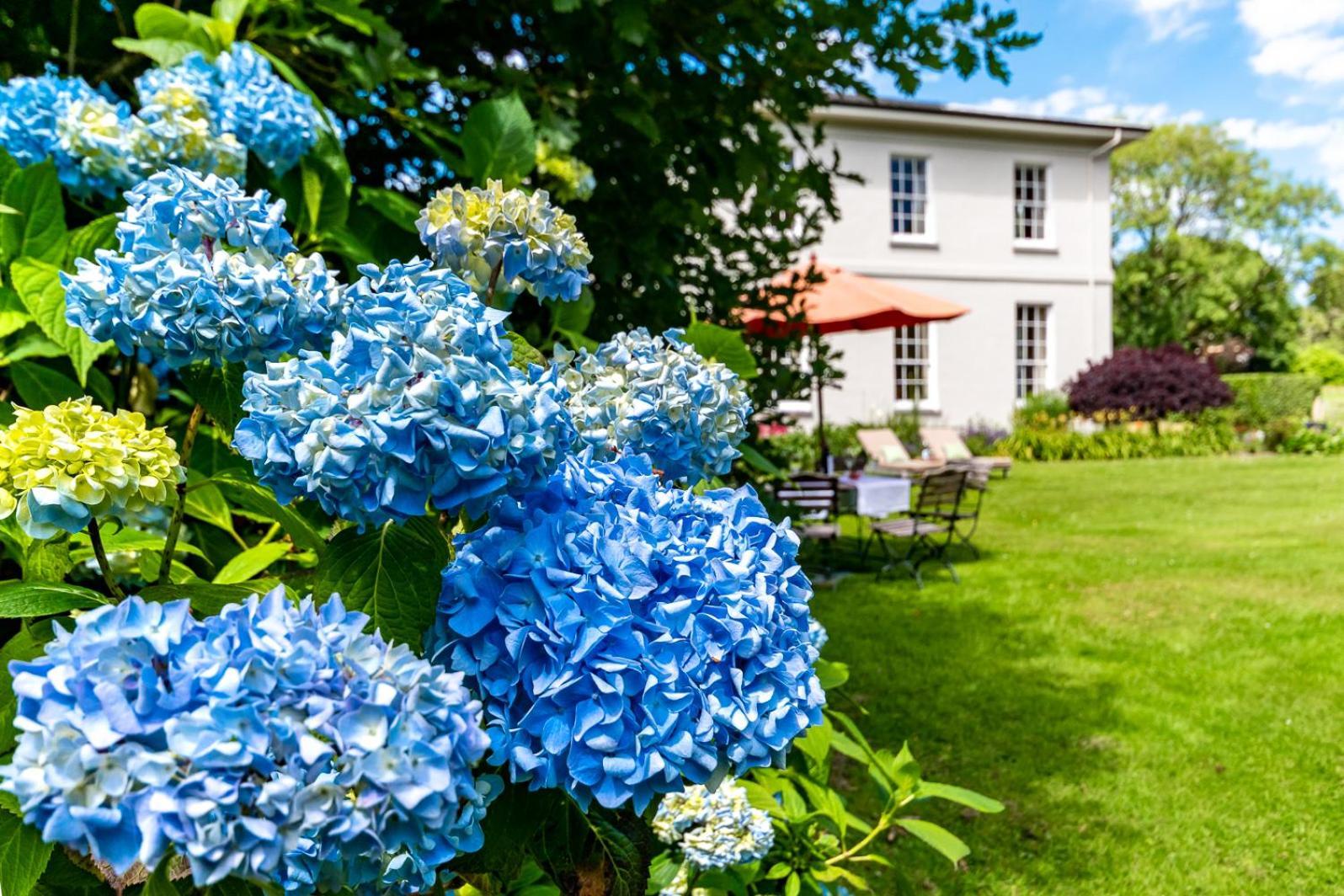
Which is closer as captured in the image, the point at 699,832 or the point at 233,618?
the point at 233,618

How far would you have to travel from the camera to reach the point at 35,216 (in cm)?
131

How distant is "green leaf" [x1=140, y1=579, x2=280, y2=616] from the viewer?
90 cm

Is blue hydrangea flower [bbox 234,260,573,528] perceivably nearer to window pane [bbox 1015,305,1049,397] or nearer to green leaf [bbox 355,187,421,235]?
green leaf [bbox 355,187,421,235]

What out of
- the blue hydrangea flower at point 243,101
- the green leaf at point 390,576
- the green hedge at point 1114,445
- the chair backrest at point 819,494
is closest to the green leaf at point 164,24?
the blue hydrangea flower at point 243,101

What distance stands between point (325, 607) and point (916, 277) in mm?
19954

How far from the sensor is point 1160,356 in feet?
67.7

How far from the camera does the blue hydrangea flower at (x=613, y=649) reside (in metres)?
0.76

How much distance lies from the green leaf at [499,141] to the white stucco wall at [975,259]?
1722cm

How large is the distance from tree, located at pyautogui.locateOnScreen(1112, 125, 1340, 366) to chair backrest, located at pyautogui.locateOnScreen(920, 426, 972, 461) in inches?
681

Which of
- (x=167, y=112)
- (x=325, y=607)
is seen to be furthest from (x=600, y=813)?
(x=167, y=112)

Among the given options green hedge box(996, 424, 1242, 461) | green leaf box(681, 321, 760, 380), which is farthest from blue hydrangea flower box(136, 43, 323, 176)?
green hedge box(996, 424, 1242, 461)

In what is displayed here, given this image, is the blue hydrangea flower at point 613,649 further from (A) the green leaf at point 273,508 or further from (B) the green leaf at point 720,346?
(B) the green leaf at point 720,346

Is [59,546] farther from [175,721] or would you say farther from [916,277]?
[916,277]

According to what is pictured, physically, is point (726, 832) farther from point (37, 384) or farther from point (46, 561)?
point (37, 384)
